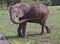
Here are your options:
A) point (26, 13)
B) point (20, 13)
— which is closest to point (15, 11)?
point (20, 13)

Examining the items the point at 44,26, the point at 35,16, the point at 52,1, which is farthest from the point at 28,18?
the point at 52,1

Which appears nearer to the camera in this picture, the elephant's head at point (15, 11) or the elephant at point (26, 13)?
the elephant's head at point (15, 11)

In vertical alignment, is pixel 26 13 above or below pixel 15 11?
below

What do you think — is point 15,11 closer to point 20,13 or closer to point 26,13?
point 20,13

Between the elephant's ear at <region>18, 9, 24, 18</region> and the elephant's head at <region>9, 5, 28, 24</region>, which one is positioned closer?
the elephant's head at <region>9, 5, 28, 24</region>

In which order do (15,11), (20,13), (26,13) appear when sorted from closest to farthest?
(15,11), (20,13), (26,13)

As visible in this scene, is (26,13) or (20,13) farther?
(26,13)

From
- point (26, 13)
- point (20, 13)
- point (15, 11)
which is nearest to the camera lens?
point (15, 11)

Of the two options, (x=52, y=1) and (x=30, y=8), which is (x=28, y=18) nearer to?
(x=30, y=8)

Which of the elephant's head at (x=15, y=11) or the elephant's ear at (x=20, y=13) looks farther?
the elephant's ear at (x=20, y=13)

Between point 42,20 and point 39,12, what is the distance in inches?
14.6

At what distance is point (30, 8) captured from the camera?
408 inches

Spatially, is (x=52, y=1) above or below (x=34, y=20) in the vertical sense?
below

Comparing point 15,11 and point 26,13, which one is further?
point 26,13
